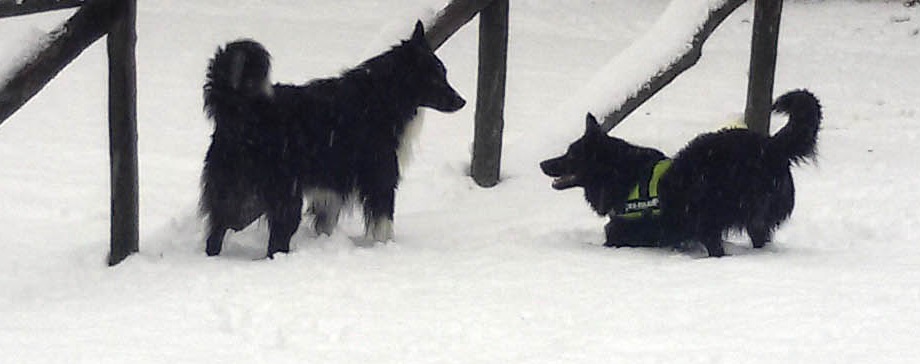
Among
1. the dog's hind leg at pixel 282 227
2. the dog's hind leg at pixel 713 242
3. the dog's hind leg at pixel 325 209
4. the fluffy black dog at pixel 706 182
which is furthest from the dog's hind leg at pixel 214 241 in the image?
the dog's hind leg at pixel 713 242

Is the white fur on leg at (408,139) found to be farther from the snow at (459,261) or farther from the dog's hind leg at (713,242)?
the dog's hind leg at (713,242)

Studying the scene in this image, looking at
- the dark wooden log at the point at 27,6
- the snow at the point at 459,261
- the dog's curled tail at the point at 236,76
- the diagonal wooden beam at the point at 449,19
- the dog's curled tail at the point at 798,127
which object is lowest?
the snow at the point at 459,261

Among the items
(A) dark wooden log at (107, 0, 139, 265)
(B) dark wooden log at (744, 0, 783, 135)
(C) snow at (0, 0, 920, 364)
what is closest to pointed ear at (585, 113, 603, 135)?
(C) snow at (0, 0, 920, 364)

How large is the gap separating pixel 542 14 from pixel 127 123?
933 centimetres

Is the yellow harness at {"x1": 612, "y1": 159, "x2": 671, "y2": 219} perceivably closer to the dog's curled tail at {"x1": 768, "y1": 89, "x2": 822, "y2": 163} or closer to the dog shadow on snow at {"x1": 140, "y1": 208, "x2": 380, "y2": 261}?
the dog's curled tail at {"x1": 768, "y1": 89, "x2": 822, "y2": 163}

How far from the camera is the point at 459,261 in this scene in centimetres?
547

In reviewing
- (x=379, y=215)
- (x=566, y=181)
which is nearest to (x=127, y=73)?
(x=379, y=215)

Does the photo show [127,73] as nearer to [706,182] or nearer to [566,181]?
[566,181]

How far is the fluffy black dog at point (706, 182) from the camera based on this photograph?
217 inches

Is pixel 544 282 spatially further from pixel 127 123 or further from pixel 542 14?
pixel 542 14

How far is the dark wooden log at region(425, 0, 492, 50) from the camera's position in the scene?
277 inches

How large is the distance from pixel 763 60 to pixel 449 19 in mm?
2084

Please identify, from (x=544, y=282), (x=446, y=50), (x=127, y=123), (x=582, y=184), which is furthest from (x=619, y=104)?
(x=446, y=50)

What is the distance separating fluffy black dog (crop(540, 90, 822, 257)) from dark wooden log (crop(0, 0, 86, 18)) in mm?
2652
